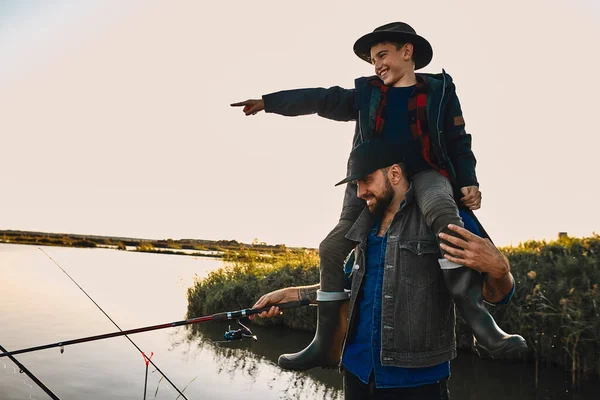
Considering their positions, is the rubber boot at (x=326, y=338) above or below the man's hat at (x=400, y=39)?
below

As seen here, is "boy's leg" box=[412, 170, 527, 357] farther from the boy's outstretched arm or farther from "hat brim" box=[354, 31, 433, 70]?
"hat brim" box=[354, 31, 433, 70]

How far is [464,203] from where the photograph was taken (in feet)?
7.36

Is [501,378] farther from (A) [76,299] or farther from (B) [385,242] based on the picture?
(A) [76,299]

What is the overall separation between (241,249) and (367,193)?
516 inches

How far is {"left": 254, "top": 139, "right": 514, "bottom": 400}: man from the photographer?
2.02 meters

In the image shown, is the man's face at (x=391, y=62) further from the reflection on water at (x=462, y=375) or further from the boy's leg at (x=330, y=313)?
the reflection on water at (x=462, y=375)

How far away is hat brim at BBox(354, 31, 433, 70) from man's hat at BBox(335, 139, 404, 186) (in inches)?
25.1

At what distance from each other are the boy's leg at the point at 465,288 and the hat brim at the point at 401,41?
34.0 inches

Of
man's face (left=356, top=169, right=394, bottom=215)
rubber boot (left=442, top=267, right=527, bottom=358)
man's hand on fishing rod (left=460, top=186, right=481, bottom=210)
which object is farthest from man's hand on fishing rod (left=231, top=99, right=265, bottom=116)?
rubber boot (left=442, top=267, right=527, bottom=358)

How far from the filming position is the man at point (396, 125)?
2.25m

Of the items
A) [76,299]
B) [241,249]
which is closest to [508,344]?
[241,249]

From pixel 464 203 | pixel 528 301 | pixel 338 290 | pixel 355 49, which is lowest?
pixel 528 301

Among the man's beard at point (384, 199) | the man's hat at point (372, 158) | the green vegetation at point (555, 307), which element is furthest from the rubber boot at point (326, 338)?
the green vegetation at point (555, 307)

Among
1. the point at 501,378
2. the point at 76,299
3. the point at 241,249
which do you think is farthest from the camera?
the point at 76,299
